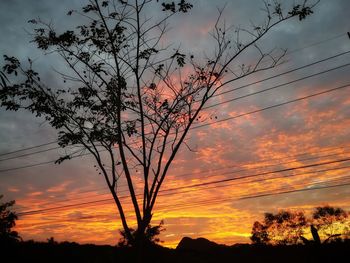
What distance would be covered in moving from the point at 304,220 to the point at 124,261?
42028 millimetres

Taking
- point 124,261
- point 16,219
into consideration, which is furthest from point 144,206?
point 16,219

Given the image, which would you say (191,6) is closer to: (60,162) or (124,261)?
(60,162)

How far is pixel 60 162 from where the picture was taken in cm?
1730

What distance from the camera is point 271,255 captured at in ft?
84.8

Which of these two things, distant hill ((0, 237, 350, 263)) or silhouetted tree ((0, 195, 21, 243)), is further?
silhouetted tree ((0, 195, 21, 243))

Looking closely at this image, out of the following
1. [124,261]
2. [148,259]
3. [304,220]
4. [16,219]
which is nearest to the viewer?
[124,261]

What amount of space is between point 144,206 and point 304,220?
49.8 m

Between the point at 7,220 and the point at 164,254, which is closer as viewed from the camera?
the point at 164,254

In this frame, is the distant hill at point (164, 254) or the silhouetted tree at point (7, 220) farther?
the silhouetted tree at point (7, 220)

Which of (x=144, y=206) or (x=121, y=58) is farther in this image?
(x=121, y=58)

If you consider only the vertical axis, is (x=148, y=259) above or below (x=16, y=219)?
below

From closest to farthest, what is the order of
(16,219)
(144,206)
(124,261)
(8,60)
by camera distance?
(144,206)
(8,60)
(124,261)
(16,219)

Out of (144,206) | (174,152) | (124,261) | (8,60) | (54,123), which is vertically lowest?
(124,261)

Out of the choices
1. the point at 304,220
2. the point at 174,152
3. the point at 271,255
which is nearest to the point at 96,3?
the point at 174,152
